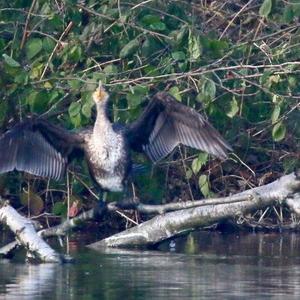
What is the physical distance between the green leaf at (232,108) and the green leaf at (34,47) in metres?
1.48

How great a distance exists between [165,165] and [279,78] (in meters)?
1.61

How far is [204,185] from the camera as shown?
35.5 ft

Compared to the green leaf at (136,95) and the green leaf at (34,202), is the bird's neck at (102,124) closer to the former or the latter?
the green leaf at (136,95)

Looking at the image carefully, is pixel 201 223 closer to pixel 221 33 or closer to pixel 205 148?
pixel 205 148

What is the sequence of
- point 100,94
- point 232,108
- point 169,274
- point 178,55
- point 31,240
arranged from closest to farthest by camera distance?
1. point 169,274
2. point 31,240
3. point 178,55
4. point 100,94
5. point 232,108

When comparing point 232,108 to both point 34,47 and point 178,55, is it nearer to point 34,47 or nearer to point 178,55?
point 178,55

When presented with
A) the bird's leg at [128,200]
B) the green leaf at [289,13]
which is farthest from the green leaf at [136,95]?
the green leaf at [289,13]

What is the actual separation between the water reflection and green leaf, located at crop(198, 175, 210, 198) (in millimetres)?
579

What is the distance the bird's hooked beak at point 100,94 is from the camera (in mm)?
10031

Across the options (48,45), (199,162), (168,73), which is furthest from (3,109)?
(199,162)

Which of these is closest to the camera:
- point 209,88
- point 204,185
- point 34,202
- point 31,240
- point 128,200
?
point 31,240

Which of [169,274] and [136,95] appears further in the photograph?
[136,95]

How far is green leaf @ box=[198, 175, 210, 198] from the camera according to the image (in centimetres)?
1076

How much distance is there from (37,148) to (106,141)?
498 millimetres
